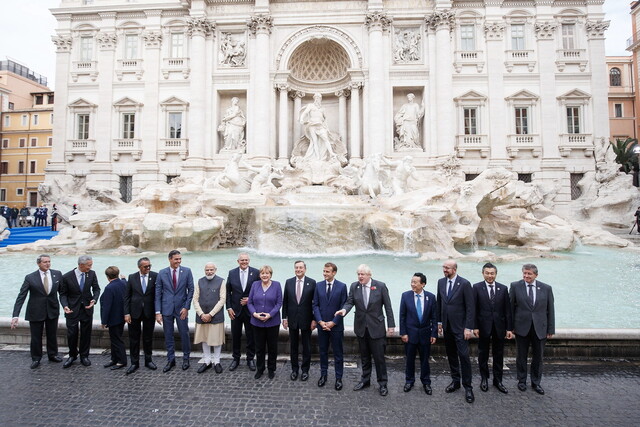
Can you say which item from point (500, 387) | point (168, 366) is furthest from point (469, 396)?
point (168, 366)

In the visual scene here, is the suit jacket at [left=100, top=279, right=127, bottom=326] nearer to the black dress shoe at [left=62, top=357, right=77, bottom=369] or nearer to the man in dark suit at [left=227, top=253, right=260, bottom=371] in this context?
the black dress shoe at [left=62, top=357, right=77, bottom=369]

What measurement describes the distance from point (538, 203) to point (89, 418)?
17.2 m

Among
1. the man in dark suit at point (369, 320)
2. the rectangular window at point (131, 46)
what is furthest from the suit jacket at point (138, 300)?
the rectangular window at point (131, 46)

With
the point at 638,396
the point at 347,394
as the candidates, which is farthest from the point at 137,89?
the point at 638,396

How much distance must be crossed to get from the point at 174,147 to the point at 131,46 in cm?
679

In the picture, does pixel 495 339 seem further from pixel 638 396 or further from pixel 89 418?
pixel 89 418

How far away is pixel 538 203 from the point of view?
15.9 meters

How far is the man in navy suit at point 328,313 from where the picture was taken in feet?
12.3

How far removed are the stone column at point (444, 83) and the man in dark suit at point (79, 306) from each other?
60.5 ft

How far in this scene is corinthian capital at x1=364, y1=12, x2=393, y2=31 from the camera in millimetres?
19781

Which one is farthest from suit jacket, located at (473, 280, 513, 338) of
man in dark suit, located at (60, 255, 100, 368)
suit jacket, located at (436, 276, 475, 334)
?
man in dark suit, located at (60, 255, 100, 368)

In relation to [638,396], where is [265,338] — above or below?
above

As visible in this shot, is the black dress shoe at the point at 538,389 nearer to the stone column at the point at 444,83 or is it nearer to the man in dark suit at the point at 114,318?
the man in dark suit at the point at 114,318

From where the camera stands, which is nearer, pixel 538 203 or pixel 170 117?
pixel 538 203
